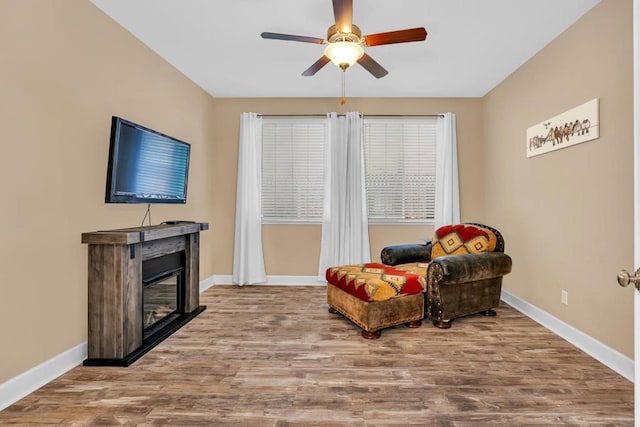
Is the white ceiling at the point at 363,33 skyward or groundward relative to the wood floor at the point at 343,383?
skyward

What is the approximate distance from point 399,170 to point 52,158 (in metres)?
3.77

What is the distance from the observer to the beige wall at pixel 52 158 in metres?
1.78

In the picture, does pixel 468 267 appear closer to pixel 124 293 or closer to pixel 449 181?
pixel 449 181

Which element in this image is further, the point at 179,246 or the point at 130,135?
the point at 179,246

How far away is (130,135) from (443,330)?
3.15m

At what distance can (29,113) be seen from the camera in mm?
1865

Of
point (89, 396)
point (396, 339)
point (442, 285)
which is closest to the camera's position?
point (89, 396)

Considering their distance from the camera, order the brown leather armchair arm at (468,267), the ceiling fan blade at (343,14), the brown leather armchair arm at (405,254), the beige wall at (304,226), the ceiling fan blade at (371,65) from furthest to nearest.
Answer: the beige wall at (304,226), the brown leather armchair arm at (405,254), the brown leather armchair arm at (468,267), the ceiling fan blade at (371,65), the ceiling fan blade at (343,14)

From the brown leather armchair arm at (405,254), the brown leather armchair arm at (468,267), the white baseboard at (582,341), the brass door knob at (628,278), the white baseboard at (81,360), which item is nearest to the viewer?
the brass door knob at (628,278)

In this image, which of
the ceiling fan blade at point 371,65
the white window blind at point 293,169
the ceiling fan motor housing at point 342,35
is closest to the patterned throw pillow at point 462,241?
the white window blind at point 293,169

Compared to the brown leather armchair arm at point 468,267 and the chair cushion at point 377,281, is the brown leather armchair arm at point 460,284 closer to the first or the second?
the brown leather armchair arm at point 468,267

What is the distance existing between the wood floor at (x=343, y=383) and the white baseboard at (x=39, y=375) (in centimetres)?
5

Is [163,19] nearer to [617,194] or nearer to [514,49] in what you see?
[514,49]

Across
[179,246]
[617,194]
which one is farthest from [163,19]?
[617,194]
